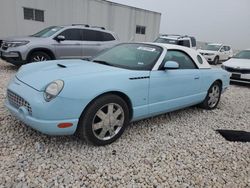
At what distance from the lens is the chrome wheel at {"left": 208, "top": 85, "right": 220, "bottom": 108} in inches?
191

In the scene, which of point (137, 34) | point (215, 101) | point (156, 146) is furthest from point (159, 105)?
point (137, 34)

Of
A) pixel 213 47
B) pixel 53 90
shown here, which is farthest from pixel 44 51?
pixel 213 47

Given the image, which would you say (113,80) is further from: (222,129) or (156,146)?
(222,129)

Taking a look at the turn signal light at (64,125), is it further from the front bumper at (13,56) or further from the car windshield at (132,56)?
the front bumper at (13,56)

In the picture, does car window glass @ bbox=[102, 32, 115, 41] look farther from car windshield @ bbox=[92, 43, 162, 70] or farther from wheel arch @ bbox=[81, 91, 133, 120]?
wheel arch @ bbox=[81, 91, 133, 120]

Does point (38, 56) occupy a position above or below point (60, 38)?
below

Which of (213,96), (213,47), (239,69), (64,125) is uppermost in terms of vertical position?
(213,47)

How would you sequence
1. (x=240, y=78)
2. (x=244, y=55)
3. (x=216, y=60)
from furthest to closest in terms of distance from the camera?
(x=216, y=60) < (x=244, y=55) < (x=240, y=78)

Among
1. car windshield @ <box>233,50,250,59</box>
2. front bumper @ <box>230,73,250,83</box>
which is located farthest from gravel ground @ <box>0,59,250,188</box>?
car windshield @ <box>233,50,250,59</box>

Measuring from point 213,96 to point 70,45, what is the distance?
5.08 metres

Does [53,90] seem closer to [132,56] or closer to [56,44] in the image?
[132,56]

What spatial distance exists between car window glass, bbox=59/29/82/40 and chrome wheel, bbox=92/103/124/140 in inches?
219

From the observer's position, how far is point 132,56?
12.3ft

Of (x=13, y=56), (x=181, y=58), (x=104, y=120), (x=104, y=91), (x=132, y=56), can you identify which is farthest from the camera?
(x=13, y=56)
